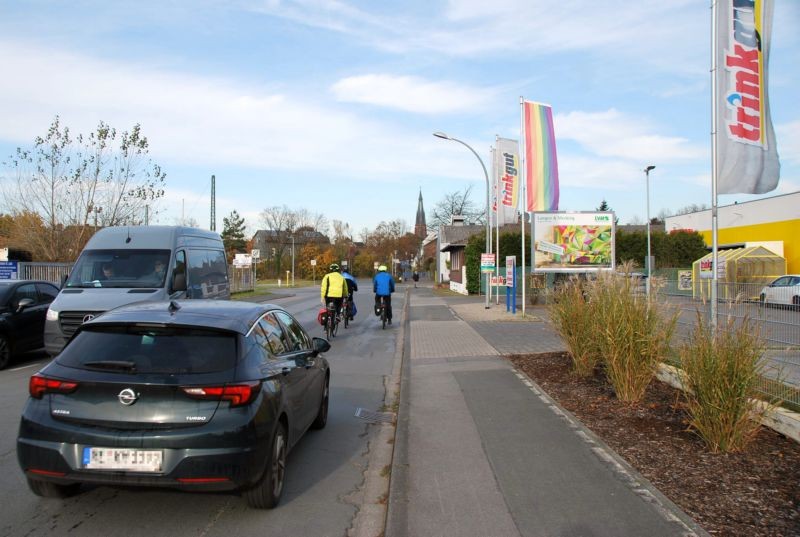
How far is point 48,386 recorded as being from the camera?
13.3 ft

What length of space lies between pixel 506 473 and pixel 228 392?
2.43 metres

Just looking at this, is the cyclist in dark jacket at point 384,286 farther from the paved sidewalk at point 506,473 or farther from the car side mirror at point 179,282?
the paved sidewalk at point 506,473

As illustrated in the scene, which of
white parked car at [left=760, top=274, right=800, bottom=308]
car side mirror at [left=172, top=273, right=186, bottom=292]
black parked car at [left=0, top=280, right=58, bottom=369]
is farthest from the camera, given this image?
car side mirror at [left=172, top=273, right=186, bottom=292]

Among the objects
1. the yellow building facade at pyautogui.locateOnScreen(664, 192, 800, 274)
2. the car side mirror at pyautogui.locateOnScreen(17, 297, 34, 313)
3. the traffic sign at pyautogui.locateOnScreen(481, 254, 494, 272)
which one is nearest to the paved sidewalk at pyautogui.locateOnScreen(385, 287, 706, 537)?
the car side mirror at pyautogui.locateOnScreen(17, 297, 34, 313)

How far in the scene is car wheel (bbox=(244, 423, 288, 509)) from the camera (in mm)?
4250

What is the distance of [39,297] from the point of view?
40.0 feet

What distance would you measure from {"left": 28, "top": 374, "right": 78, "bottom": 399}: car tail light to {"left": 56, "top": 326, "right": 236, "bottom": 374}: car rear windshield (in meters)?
0.16

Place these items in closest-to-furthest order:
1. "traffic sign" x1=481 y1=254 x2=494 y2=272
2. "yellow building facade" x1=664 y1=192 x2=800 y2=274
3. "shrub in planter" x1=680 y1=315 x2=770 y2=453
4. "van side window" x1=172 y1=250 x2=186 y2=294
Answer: "shrub in planter" x1=680 y1=315 x2=770 y2=453, "van side window" x1=172 y1=250 x2=186 y2=294, "traffic sign" x1=481 y1=254 x2=494 y2=272, "yellow building facade" x1=664 y1=192 x2=800 y2=274

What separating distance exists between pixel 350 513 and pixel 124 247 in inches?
345

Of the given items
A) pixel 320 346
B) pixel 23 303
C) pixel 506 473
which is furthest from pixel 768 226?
pixel 23 303

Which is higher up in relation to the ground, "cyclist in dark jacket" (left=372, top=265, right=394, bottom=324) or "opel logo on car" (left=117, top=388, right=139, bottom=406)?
"cyclist in dark jacket" (left=372, top=265, right=394, bottom=324)

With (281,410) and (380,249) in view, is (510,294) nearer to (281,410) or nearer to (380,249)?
(281,410)

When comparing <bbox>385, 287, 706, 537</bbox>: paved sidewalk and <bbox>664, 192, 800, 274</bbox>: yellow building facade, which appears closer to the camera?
<bbox>385, 287, 706, 537</bbox>: paved sidewalk

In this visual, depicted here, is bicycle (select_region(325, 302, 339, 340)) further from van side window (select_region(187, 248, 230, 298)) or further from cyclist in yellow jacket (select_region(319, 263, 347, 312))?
van side window (select_region(187, 248, 230, 298))
